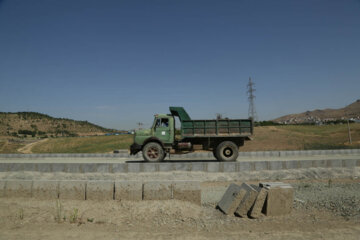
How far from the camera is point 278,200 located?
5949 millimetres

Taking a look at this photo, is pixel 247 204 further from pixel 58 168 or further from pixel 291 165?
pixel 58 168

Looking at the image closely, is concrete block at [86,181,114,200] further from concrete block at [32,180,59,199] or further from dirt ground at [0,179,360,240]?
concrete block at [32,180,59,199]

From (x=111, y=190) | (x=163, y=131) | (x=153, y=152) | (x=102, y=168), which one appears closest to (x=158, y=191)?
(x=111, y=190)

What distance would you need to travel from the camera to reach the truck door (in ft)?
44.0

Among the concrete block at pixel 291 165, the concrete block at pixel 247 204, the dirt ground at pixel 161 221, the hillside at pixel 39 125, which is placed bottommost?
the dirt ground at pixel 161 221

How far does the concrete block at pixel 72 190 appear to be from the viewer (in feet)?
22.6

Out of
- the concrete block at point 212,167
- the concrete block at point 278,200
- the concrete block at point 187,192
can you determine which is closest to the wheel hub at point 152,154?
the concrete block at point 212,167

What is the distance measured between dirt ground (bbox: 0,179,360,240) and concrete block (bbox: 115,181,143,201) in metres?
0.25

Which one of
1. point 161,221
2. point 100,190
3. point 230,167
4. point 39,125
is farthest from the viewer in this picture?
point 39,125

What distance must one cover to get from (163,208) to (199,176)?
17.1 feet

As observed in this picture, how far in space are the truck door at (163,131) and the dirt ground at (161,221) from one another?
6.90 metres

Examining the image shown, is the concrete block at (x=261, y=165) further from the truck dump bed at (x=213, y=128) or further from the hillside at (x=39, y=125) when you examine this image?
the hillside at (x=39, y=125)

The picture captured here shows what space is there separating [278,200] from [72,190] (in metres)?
5.69

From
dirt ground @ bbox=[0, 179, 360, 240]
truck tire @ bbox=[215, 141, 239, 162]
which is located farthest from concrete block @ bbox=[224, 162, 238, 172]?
dirt ground @ bbox=[0, 179, 360, 240]
